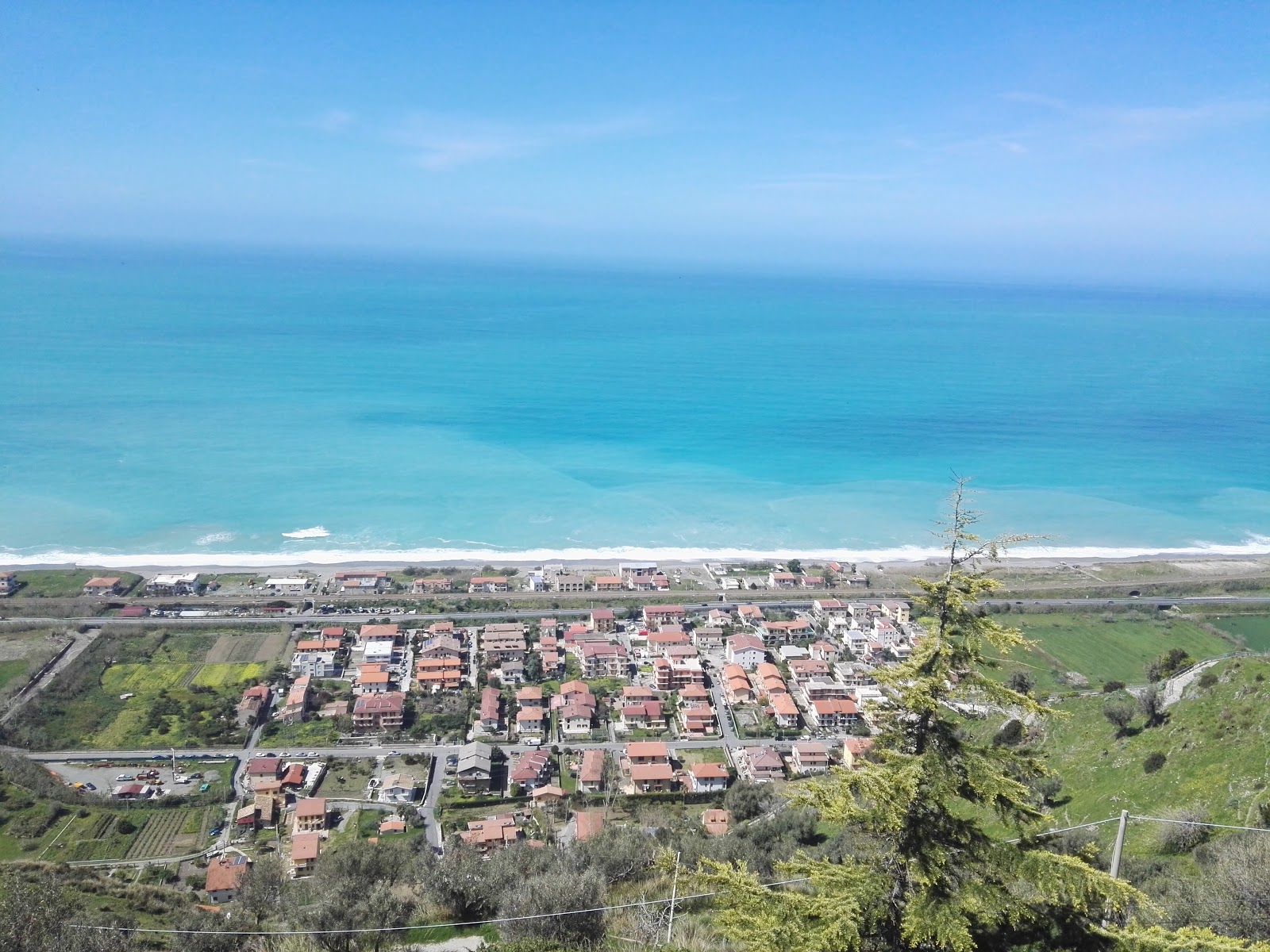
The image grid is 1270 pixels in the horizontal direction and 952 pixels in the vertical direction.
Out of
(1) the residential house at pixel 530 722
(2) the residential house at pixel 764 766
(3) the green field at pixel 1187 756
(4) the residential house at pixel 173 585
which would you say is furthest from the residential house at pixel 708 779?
(4) the residential house at pixel 173 585

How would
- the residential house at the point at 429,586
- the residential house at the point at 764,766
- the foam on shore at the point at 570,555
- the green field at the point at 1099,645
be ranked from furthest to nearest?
the foam on shore at the point at 570,555
the residential house at the point at 429,586
the green field at the point at 1099,645
the residential house at the point at 764,766

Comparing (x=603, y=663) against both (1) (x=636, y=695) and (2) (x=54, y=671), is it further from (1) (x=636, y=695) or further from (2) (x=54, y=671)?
(2) (x=54, y=671)

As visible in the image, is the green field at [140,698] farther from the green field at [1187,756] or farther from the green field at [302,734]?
the green field at [1187,756]

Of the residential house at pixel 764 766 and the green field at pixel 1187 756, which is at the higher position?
the green field at pixel 1187 756

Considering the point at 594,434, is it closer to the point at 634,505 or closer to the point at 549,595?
the point at 634,505

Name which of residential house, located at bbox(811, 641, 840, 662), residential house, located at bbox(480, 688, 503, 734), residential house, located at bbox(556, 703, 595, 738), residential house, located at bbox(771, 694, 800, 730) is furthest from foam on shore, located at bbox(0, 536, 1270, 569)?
residential house, located at bbox(556, 703, 595, 738)

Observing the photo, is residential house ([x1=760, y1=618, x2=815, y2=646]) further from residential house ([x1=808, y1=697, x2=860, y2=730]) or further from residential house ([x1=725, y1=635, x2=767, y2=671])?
residential house ([x1=808, y1=697, x2=860, y2=730])

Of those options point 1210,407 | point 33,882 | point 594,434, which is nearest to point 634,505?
point 594,434
